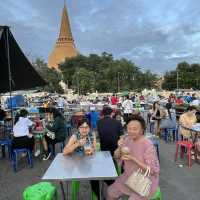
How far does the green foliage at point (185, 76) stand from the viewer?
6061 cm

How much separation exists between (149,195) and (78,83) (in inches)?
1853

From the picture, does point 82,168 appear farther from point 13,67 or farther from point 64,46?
point 64,46

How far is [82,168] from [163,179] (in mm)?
2710

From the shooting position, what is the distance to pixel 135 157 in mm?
3332

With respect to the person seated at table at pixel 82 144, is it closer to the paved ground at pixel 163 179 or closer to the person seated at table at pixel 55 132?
the paved ground at pixel 163 179

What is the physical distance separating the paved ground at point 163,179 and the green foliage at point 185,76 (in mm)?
55631

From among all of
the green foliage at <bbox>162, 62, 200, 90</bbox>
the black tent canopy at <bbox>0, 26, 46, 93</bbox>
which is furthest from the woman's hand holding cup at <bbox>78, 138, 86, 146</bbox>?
the green foliage at <bbox>162, 62, 200, 90</bbox>

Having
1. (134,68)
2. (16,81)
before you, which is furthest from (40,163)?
(134,68)

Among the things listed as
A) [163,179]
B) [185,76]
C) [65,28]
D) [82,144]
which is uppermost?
[65,28]

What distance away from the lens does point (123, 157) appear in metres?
3.32

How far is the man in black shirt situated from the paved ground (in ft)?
2.62

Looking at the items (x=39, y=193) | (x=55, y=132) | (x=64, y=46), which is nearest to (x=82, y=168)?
(x=39, y=193)

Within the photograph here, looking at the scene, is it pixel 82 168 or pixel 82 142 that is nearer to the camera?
pixel 82 168

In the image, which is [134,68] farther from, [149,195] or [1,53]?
[149,195]
